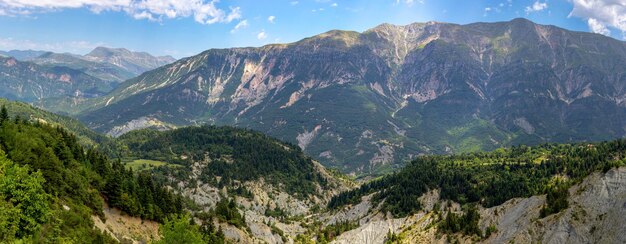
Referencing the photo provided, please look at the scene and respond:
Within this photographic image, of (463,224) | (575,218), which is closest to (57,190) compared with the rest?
(463,224)

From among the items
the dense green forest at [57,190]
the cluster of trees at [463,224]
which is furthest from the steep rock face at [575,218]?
the dense green forest at [57,190]

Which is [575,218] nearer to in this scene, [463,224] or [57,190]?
[463,224]

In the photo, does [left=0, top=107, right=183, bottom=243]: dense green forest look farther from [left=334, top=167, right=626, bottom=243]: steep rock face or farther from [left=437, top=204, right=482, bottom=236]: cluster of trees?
[left=334, top=167, right=626, bottom=243]: steep rock face

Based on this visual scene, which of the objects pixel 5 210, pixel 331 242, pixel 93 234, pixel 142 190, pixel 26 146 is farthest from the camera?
pixel 331 242

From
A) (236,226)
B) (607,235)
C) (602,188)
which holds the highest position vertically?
(602,188)

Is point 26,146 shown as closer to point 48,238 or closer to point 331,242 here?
point 48,238

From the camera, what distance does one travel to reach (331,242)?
194 meters

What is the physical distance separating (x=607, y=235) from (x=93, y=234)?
356 feet

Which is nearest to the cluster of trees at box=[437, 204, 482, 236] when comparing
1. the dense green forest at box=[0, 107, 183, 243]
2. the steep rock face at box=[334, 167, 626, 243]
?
the steep rock face at box=[334, 167, 626, 243]

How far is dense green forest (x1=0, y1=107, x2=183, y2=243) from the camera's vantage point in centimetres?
7100

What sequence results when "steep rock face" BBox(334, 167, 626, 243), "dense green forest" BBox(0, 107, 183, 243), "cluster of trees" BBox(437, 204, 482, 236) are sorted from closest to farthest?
1. "dense green forest" BBox(0, 107, 183, 243)
2. "steep rock face" BBox(334, 167, 626, 243)
3. "cluster of trees" BBox(437, 204, 482, 236)

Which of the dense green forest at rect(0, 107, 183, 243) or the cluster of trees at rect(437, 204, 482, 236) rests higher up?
the dense green forest at rect(0, 107, 183, 243)

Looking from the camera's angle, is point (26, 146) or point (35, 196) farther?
point (26, 146)

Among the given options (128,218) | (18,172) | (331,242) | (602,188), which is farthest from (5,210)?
(331,242)
